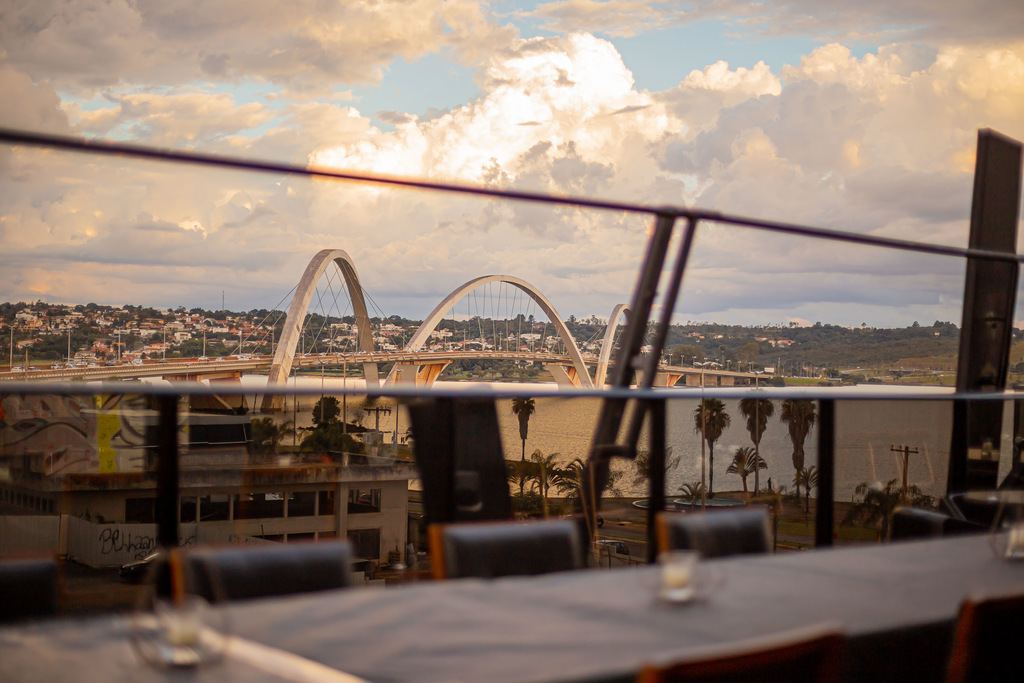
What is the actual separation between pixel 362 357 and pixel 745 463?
22956 mm

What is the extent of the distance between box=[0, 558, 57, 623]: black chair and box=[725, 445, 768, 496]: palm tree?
73.0 inches

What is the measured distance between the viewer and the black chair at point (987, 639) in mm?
1121

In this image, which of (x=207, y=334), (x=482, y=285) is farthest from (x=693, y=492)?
(x=482, y=285)

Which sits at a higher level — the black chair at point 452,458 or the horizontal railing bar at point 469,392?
the horizontal railing bar at point 469,392

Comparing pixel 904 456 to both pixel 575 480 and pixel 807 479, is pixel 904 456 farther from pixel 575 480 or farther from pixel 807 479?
pixel 575 480

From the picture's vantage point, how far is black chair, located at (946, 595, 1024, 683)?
1121 millimetres

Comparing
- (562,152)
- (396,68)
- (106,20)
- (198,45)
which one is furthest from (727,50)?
(106,20)

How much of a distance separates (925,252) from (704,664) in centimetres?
245

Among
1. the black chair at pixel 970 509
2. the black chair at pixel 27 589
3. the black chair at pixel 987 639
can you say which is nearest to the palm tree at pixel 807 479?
the black chair at pixel 970 509

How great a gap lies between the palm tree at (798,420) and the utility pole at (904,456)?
16.1 inches

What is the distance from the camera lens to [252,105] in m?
48.2

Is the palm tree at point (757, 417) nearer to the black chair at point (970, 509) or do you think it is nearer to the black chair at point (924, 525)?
the black chair at point (924, 525)

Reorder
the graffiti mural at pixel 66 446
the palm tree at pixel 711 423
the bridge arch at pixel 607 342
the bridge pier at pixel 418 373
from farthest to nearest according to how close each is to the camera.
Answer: the bridge arch at pixel 607 342
the bridge pier at pixel 418 373
the graffiti mural at pixel 66 446
the palm tree at pixel 711 423

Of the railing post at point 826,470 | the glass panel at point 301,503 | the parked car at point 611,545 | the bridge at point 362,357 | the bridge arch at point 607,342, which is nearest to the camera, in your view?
the parked car at point 611,545
